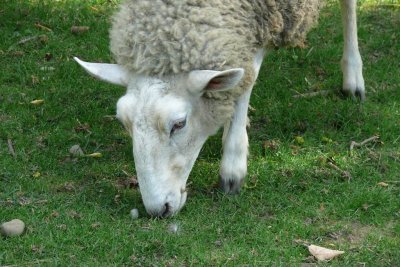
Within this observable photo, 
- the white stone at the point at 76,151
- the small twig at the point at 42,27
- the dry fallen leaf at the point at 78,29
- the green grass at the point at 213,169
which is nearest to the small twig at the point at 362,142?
the green grass at the point at 213,169

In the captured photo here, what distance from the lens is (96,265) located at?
442cm

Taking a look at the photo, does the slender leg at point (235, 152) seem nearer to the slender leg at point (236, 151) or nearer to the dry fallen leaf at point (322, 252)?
the slender leg at point (236, 151)

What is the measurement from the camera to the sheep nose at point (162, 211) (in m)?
4.80

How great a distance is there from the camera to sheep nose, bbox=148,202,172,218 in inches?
189

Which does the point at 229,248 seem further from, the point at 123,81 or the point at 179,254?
the point at 123,81

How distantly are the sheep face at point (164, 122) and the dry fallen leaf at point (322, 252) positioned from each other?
2.66ft

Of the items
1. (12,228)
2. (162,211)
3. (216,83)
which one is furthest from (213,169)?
(12,228)

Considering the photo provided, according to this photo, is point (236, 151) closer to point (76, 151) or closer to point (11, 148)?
point (76, 151)

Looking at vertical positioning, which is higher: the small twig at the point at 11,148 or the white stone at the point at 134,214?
the white stone at the point at 134,214

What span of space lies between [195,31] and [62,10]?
3693mm

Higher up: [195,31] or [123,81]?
[195,31]

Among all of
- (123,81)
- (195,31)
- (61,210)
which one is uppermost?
(195,31)

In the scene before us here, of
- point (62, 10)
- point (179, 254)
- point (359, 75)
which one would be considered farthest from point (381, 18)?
point (179, 254)

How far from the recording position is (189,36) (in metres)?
4.74
